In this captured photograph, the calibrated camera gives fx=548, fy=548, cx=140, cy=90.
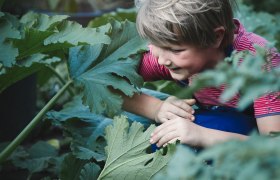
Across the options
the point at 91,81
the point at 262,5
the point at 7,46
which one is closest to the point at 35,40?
the point at 7,46

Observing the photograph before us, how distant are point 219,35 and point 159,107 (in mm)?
319

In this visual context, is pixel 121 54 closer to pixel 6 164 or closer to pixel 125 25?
pixel 125 25

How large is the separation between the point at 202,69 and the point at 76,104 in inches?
26.7

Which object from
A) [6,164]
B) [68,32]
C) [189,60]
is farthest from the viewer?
[6,164]

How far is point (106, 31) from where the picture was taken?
1.57m

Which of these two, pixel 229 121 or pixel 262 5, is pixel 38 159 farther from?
pixel 262 5

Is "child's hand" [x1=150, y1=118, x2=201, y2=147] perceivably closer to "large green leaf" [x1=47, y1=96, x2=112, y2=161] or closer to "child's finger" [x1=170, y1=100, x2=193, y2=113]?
"child's finger" [x1=170, y1=100, x2=193, y2=113]

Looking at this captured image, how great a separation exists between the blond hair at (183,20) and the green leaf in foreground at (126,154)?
0.25 m

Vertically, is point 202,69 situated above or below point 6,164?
above

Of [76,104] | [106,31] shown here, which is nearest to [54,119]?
[76,104]

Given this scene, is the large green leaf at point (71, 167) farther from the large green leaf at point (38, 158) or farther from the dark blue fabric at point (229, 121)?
the large green leaf at point (38, 158)

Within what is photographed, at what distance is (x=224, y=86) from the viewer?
1.44m

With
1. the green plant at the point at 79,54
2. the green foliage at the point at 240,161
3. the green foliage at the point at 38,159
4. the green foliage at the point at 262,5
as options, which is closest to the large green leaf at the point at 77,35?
the green plant at the point at 79,54

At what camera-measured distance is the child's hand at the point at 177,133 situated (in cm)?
138
